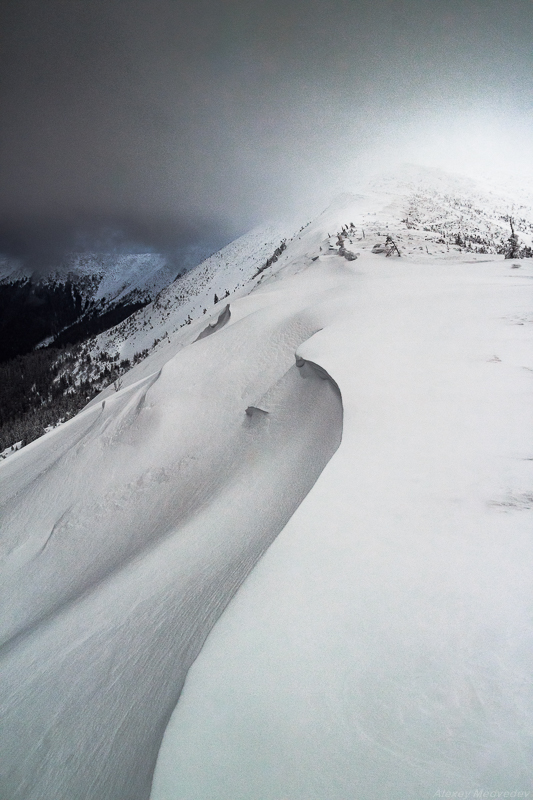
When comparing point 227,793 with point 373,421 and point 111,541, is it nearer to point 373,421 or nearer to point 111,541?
point 373,421

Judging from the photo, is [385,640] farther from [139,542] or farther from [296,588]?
[139,542]

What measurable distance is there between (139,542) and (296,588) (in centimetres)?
271

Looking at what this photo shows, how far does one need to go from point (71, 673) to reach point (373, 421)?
304cm

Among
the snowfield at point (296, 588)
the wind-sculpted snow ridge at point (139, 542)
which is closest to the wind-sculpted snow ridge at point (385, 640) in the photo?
the snowfield at point (296, 588)

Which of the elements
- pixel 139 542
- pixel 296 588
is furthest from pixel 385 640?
pixel 139 542

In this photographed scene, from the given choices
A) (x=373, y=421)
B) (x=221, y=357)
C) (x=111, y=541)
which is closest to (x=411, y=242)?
(x=221, y=357)

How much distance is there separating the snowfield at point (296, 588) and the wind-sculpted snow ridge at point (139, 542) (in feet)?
0.07

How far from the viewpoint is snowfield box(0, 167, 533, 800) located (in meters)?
1.37

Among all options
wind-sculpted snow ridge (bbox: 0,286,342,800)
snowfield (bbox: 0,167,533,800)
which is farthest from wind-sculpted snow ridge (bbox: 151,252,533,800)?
wind-sculpted snow ridge (bbox: 0,286,342,800)

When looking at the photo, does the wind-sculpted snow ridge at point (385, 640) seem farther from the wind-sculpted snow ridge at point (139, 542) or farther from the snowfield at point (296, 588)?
the wind-sculpted snow ridge at point (139, 542)

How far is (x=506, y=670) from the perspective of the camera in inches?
59.1

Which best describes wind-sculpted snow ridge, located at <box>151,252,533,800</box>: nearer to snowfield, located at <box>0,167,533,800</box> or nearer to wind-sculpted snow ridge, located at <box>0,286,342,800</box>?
snowfield, located at <box>0,167,533,800</box>

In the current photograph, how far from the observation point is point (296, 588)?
1.98m

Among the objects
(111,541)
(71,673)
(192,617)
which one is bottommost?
(111,541)
